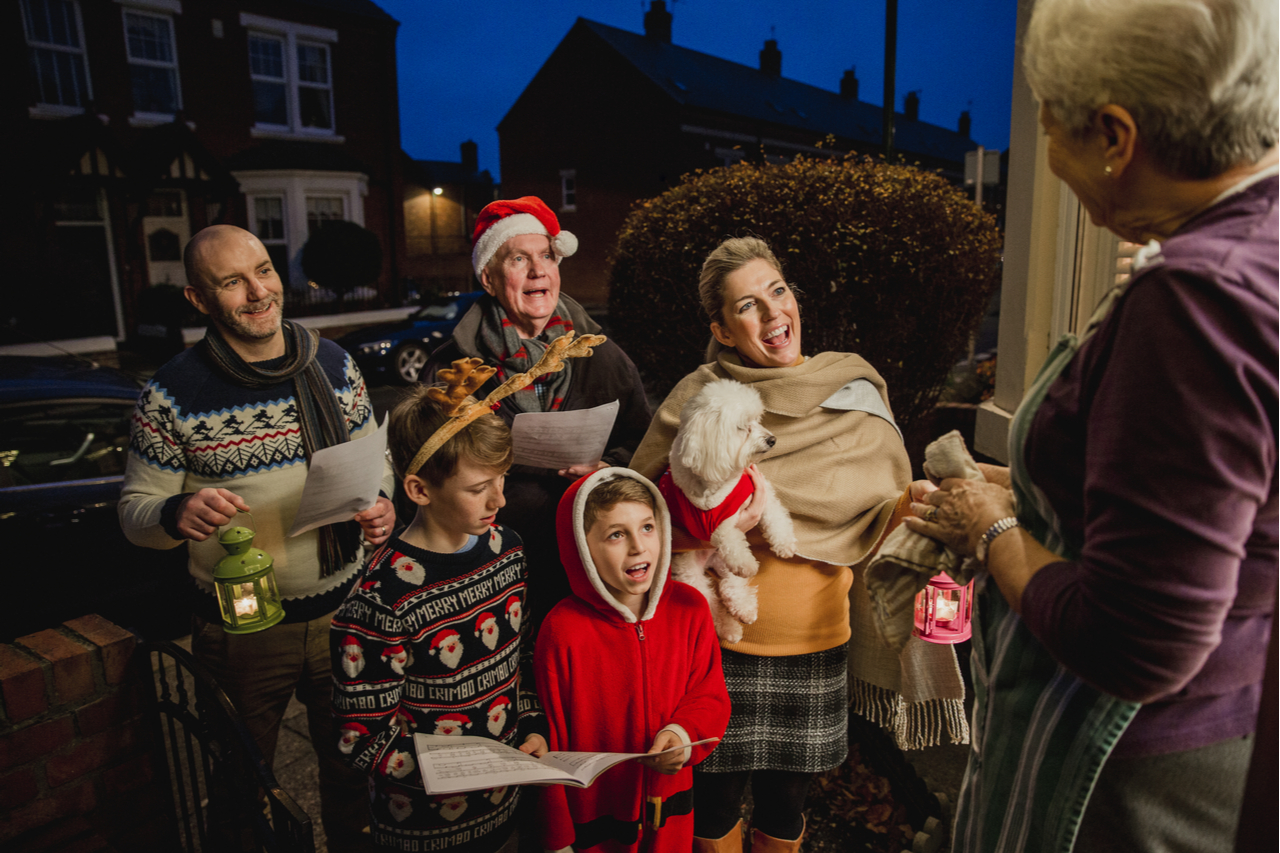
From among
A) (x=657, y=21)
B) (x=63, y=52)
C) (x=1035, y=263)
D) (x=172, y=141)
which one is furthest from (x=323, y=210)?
(x=1035, y=263)

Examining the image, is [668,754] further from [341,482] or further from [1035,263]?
[1035,263]

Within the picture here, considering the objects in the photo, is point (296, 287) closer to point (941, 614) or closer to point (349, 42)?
point (349, 42)

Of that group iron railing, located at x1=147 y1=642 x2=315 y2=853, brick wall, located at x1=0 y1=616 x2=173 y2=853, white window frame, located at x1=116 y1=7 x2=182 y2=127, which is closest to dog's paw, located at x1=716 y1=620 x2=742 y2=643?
iron railing, located at x1=147 y1=642 x2=315 y2=853

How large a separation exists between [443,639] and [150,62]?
69.4 feet

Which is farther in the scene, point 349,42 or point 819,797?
point 349,42

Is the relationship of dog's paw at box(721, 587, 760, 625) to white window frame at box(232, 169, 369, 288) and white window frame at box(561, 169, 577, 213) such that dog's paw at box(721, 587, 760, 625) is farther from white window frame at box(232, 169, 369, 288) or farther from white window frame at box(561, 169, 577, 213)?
white window frame at box(561, 169, 577, 213)

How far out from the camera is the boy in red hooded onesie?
7.05 ft

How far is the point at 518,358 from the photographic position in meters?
2.83

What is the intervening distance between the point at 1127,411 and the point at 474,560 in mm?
1674

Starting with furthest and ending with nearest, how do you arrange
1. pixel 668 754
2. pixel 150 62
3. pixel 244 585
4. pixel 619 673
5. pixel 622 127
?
pixel 622 127
pixel 150 62
pixel 244 585
pixel 619 673
pixel 668 754

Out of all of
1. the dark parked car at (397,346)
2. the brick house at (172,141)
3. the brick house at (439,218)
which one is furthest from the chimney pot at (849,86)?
the dark parked car at (397,346)

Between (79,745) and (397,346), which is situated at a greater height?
(397,346)

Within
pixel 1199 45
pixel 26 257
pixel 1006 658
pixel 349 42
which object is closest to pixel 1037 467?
pixel 1006 658

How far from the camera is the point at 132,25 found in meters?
17.4
